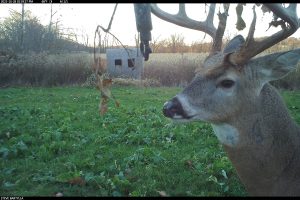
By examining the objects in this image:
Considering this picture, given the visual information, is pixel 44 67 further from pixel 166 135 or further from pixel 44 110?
pixel 166 135

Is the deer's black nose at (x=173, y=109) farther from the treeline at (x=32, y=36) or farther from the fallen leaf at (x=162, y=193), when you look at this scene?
the treeline at (x=32, y=36)

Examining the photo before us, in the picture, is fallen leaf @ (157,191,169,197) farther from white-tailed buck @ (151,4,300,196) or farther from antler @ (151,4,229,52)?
antler @ (151,4,229,52)

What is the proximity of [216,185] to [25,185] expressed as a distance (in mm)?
2256

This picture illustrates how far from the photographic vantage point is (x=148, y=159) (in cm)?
560

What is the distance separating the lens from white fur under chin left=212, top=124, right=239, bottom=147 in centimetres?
352

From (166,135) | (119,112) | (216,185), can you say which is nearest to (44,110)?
(119,112)

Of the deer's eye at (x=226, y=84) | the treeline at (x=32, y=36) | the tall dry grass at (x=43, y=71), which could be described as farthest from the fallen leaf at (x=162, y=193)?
the treeline at (x=32, y=36)

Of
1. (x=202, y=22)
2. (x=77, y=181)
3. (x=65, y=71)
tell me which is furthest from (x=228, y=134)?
(x=65, y=71)

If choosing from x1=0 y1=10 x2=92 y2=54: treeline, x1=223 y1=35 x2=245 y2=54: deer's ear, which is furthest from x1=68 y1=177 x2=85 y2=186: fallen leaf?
x1=0 y1=10 x2=92 y2=54: treeline

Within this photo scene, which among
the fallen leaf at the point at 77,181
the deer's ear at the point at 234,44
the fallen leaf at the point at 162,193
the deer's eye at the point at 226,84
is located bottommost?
the fallen leaf at the point at 162,193

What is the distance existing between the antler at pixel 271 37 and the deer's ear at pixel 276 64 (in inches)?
3.9

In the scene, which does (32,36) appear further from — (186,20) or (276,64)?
(276,64)

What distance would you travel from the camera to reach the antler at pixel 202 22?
3.68m

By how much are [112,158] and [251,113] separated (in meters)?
2.78
